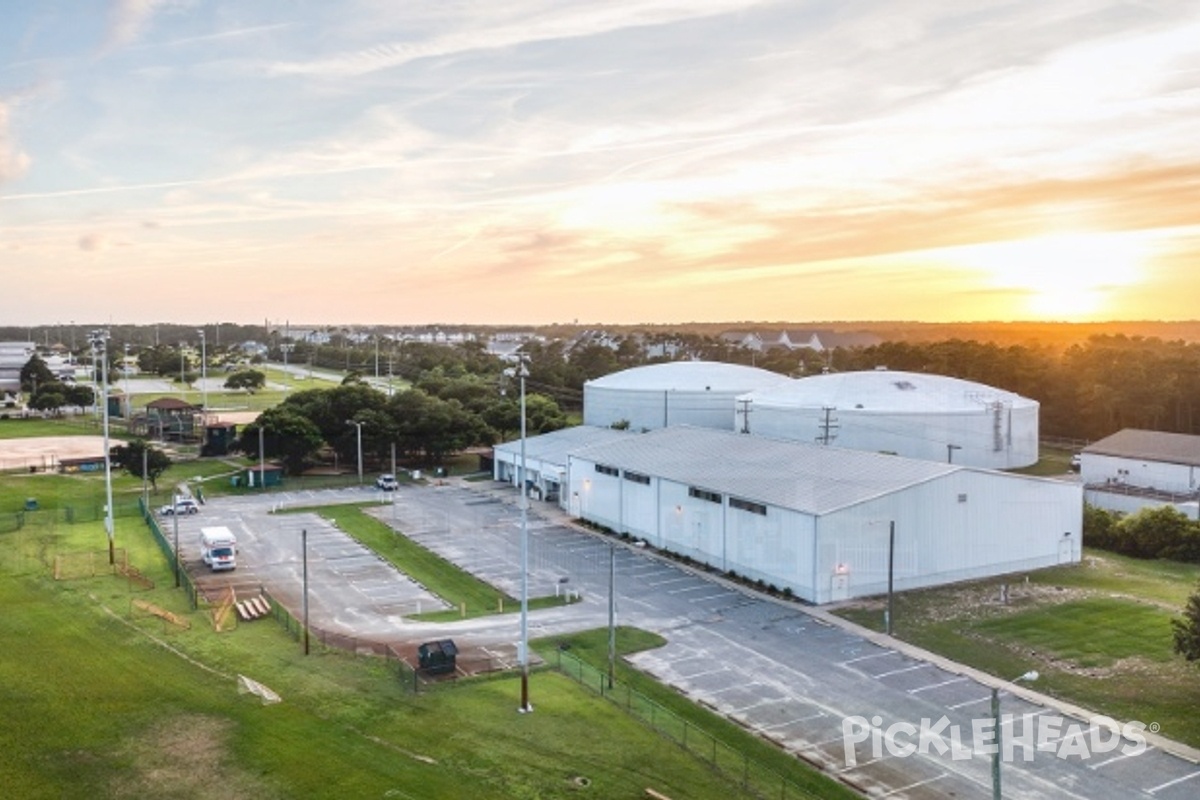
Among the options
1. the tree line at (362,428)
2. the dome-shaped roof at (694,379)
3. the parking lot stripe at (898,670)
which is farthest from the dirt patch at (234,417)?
the parking lot stripe at (898,670)

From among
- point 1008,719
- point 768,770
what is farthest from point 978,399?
point 768,770

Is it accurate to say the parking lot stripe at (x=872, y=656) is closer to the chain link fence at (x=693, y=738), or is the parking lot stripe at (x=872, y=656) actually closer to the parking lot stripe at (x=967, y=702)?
the parking lot stripe at (x=967, y=702)

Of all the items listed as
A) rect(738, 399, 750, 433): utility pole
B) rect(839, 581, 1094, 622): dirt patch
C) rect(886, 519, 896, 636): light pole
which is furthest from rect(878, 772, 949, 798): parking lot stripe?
rect(738, 399, 750, 433): utility pole

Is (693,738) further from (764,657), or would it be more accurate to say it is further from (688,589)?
(688,589)

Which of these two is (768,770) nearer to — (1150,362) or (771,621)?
(771,621)

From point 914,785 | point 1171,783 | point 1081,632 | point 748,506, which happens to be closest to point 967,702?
point 1171,783

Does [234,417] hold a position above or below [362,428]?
below
